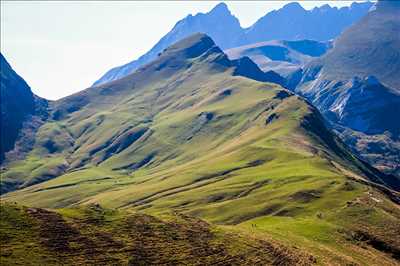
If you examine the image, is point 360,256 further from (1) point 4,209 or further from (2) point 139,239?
(1) point 4,209

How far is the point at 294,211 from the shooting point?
178 meters

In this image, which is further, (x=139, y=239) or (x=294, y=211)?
(x=294, y=211)

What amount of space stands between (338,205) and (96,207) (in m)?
88.9

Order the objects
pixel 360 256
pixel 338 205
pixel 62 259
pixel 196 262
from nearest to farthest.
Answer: pixel 62 259 → pixel 196 262 → pixel 360 256 → pixel 338 205

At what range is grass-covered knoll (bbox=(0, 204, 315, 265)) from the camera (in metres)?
88.3

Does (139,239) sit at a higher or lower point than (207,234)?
higher

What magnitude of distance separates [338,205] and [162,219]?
78.6 metres

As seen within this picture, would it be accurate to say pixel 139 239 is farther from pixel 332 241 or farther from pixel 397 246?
pixel 397 246

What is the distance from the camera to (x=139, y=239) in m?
99.6

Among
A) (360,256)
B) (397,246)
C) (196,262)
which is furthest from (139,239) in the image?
(397,246)

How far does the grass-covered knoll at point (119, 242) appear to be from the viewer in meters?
88.3

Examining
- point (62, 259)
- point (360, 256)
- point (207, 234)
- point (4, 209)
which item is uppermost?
point (4, 209)

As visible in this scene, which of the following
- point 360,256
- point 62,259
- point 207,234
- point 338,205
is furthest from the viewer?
point 338,205

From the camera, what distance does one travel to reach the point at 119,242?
9638 centimetres
